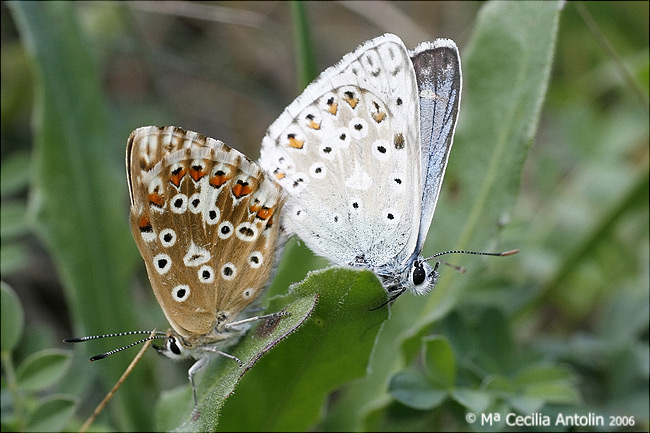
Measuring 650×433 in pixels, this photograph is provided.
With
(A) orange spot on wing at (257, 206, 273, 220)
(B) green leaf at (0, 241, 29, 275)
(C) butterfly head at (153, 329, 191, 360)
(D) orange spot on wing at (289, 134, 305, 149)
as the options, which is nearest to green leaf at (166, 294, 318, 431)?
(C) butterfly head at (153, 329, 191, 360)

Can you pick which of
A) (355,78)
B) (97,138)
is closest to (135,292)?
(97,138)

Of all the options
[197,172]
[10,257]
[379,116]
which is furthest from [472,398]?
[10,257]

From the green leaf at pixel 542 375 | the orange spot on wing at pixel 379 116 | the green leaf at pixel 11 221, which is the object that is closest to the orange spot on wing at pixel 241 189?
the orange spot on wing at pixel 379 116

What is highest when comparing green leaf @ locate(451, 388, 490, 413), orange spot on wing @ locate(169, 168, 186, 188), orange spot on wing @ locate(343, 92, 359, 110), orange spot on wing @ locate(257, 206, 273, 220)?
orange spot on wing @ locate(343, 92, 359, 110)

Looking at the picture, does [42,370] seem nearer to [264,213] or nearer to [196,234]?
[196,234]

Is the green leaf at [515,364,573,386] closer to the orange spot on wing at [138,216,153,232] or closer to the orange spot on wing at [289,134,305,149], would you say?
the orange spot on wing at [289,134,305,149]

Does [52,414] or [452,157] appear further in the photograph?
[452,157]

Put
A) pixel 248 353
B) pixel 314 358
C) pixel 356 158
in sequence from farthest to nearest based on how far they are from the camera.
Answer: pixel 356 158 < pixel 314 358 < pixel 248 353

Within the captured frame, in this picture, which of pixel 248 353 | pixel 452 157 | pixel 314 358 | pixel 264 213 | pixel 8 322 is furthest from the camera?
pixel 452 157
